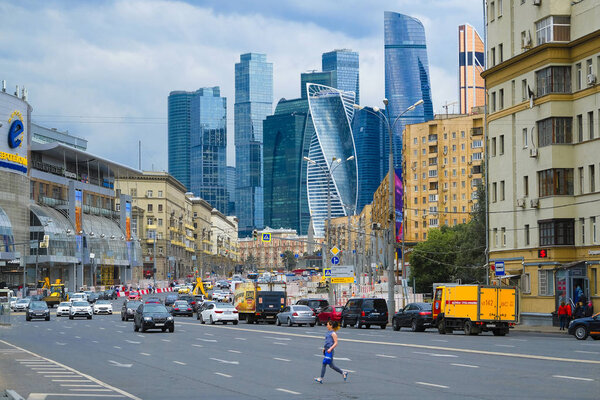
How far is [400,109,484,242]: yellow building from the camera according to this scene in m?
147

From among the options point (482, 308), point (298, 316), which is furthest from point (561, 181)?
point (298, 316)

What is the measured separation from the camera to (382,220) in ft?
500

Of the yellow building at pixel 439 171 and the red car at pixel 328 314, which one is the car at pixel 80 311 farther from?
the yellow building at pixel 439 171

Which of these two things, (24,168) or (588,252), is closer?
(588,252)

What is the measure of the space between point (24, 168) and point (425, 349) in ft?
319

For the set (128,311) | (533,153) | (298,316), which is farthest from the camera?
(128,311)

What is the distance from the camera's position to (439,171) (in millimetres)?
149750

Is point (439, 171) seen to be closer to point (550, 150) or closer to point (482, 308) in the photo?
point (550, 150)

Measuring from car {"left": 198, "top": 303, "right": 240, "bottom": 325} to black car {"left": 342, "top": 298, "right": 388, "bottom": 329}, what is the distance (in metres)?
8.16

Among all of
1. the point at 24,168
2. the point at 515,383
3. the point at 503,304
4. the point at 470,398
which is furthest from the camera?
the point at 24,168

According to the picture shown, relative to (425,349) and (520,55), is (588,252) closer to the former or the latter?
(520,55)

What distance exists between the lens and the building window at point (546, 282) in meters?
→ 52.2

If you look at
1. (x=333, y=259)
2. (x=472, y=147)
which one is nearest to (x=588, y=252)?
(x=333, y=259)

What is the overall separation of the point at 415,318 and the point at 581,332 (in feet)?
37.2
